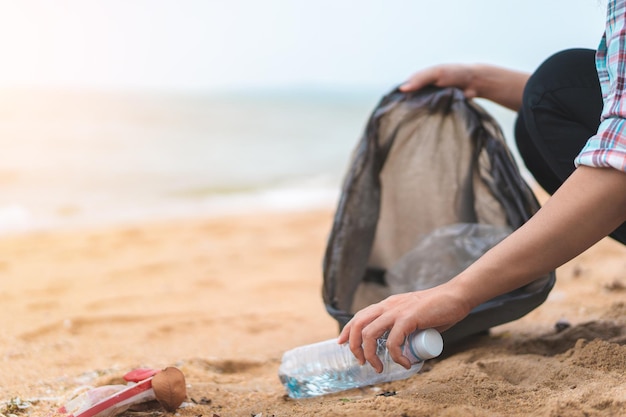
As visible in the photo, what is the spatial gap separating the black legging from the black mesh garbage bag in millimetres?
221

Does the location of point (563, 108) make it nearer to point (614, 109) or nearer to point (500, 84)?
point (500, 84)

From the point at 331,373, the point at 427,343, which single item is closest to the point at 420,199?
the point at 331,373

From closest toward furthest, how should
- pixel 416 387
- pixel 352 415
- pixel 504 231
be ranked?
1. pixel 352 415
2. pixel 416 387
3. pixel 504 231

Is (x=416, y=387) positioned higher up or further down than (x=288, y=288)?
higher up

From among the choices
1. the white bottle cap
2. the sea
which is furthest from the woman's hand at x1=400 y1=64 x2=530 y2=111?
the white bottle cap

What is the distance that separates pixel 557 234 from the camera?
3.97ft

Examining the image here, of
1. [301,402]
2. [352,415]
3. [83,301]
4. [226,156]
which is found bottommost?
[226,156]

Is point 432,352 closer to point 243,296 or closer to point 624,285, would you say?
point 624,285

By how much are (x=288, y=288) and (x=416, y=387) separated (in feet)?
5.89

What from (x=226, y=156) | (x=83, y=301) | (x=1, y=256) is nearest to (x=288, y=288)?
(x=83, y=301)

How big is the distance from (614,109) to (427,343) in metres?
0.55

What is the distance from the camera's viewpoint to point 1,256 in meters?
4.01

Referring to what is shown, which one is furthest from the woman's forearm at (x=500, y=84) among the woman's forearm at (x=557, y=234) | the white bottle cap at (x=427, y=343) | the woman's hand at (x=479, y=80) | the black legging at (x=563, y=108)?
the white bottle cap at (x=427, y=343)

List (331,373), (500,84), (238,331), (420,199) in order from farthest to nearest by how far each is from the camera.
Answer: (238,331) < (420,199) < (500,84) < (331,373)
